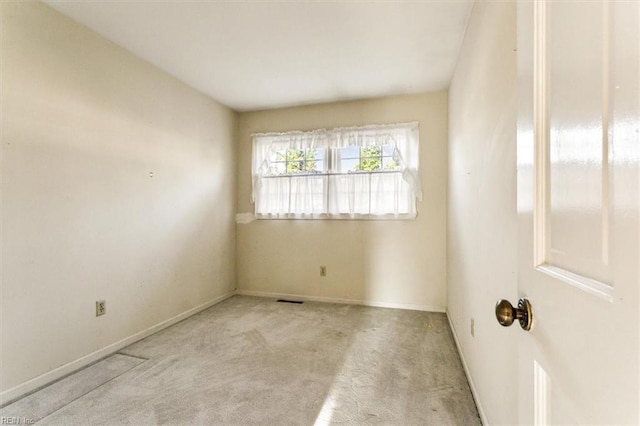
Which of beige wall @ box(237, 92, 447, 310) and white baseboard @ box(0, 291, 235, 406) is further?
beige wall @ box(237, 92, 447, 310)

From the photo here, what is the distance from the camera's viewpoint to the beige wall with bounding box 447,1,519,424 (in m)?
1.14

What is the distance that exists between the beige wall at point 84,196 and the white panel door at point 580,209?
246cm

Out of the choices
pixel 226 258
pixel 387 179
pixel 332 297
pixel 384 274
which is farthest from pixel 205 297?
pixel 387 179

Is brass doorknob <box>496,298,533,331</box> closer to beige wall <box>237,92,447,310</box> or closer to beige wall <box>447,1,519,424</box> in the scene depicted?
beige wall <box>447,1,519,424</box>

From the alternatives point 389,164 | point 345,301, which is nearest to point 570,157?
point 389,164

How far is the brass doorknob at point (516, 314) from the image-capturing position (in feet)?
2.05

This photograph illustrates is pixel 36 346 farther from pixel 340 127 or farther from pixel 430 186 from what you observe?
pixel 430 186

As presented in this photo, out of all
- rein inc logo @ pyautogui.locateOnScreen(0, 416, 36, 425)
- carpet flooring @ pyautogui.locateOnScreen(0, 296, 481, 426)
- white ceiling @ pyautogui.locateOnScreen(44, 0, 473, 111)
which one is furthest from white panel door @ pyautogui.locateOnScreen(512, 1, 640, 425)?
rein inc logo @ pyautogui.locateOnScreen(0, 416, 36, 425)

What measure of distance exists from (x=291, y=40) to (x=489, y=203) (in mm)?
1849

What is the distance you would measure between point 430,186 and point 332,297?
172 centimetres

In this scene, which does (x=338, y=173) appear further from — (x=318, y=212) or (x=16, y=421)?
(x=16, y=421)

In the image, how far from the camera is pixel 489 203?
1.45m

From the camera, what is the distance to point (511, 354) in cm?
111

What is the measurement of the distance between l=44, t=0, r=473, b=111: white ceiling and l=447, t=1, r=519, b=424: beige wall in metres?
0.39
